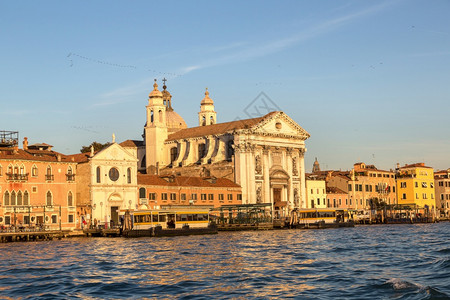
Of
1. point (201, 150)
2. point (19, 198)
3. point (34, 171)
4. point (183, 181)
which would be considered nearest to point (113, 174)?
point (34, 171)

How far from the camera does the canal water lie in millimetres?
20859

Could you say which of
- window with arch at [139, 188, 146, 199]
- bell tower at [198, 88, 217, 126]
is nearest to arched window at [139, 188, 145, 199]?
window with arch at [139, 188, 146, 199]

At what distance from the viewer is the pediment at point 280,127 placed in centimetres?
7988

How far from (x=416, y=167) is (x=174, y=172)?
137 ft

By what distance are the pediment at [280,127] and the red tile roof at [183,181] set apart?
7.18m

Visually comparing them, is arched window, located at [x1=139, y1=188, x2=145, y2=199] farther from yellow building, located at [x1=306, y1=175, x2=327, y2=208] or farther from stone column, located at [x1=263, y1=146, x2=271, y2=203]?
yellow building, located at [x1=306, y1=175, x2=327, y2=208]

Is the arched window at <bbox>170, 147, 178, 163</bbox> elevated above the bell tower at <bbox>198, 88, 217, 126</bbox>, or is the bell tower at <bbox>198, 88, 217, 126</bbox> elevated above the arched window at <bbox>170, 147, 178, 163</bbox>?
the bell tower at <bbox>198, 88, 217, 126</bbox>

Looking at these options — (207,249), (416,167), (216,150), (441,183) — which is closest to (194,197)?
(216,150)

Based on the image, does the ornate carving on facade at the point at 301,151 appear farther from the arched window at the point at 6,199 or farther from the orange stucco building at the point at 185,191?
the arched window at the point at 6,199

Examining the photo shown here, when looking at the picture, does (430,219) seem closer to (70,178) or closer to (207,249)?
(70,178)

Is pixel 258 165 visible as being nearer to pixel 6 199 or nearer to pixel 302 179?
pixel 302 179

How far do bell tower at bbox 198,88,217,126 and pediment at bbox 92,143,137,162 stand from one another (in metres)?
30.0

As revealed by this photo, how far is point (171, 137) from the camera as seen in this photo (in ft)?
293

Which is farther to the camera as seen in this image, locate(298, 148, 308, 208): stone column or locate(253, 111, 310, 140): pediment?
locate(298, 148, 308, 208): stone column
